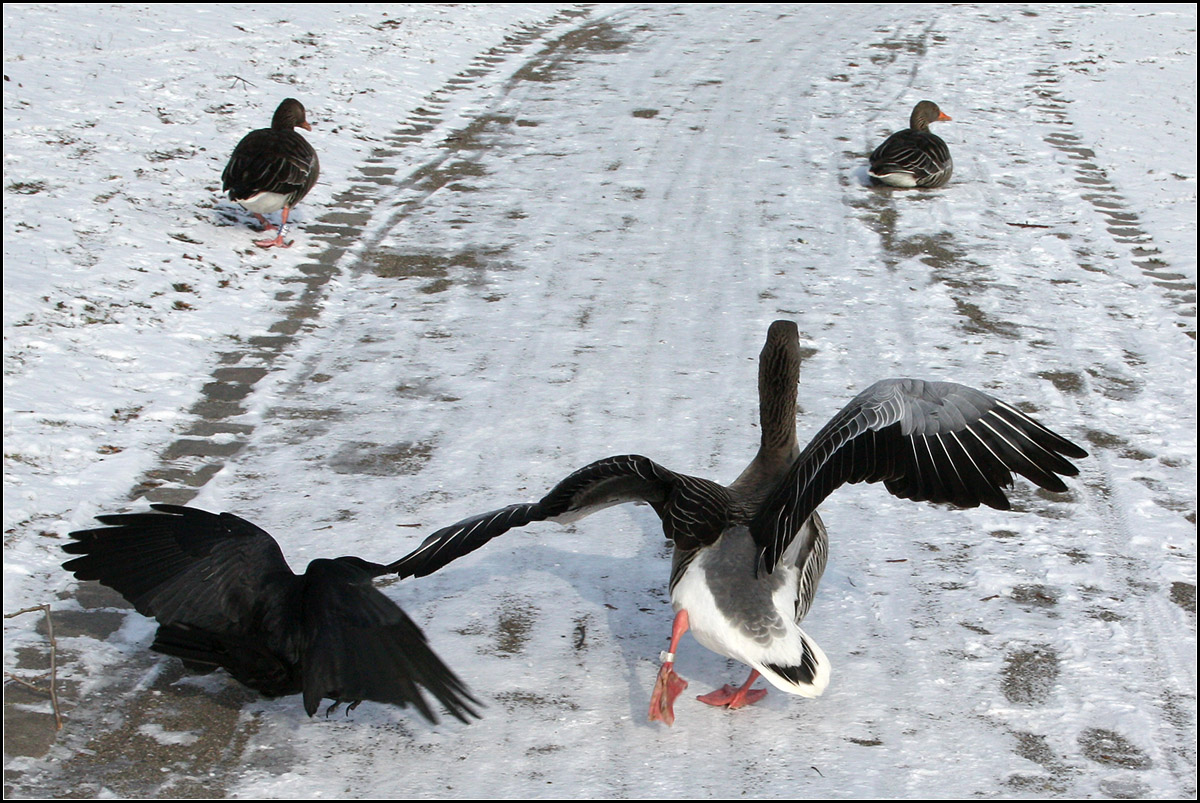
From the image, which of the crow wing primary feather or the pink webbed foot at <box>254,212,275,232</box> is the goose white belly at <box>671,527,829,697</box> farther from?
the pink webbed foot at <box>254,212,275,232</box>

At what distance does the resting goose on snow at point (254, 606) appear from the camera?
11.1 feet

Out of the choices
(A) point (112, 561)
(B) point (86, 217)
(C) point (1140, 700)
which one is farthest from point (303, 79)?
(C) point (1140, 700)

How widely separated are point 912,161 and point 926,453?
7.00 metres

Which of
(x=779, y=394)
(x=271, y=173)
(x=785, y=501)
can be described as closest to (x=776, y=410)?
(x=779, y=394)

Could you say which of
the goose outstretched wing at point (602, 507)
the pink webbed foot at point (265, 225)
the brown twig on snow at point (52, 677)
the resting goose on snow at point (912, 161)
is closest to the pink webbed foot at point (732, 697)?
the goose outstretched wing at point (602, 507)

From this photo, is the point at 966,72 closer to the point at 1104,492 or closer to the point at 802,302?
the point at 802,302

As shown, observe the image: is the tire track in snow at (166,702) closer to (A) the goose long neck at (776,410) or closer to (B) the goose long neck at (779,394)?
(A) the goose long neck at (776,410)

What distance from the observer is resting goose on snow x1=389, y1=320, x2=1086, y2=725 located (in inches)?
136

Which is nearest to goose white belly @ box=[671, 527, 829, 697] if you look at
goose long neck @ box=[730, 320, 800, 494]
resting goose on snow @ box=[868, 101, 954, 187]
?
goose long neck @ box=[730, 320, 800, 494]

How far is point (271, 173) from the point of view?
7.91 metres

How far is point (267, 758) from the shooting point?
366 cm

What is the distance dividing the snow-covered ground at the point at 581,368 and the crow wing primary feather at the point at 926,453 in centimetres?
96

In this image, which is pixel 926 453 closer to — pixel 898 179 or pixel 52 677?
pixel 52 677

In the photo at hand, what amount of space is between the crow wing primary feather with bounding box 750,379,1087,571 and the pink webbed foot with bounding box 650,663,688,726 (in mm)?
512
